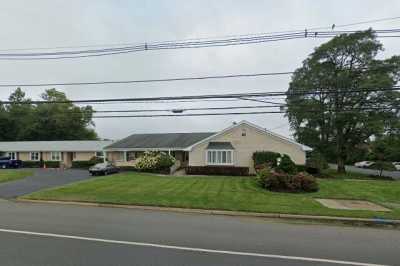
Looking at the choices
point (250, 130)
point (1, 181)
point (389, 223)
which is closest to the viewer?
point (389, 223)

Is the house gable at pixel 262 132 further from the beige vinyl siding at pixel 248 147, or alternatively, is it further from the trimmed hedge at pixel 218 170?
the trimmed hedge at pixel 218 170

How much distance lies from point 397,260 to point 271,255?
2.49 m

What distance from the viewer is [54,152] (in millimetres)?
51500

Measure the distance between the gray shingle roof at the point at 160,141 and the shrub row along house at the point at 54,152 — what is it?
5502mm

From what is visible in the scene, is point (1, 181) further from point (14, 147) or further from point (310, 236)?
point (14, 147)

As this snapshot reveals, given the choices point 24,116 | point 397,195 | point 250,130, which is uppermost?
point 24,116

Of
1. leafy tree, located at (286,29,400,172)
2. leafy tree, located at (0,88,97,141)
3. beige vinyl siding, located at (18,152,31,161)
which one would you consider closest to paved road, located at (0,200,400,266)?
leafy tree, located at (286,29,400,172)

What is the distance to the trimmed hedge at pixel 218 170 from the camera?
35.7 m

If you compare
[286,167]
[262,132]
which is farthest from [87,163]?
[286,167]

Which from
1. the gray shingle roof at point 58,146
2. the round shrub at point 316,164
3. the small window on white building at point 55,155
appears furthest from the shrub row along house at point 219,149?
the small window on white building at point 55,155

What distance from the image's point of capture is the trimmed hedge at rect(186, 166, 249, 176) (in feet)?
117

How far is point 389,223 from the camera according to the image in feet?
39.6

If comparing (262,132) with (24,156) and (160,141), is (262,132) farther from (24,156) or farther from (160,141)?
(24,156)

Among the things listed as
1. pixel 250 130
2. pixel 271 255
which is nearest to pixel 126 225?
pixel 271 255
